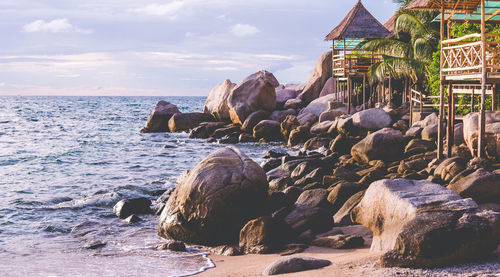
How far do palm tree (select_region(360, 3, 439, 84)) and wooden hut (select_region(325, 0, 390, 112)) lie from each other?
3.36ft

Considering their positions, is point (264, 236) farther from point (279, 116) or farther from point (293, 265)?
point (279, 116)

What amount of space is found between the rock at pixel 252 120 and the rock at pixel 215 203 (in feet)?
61.9

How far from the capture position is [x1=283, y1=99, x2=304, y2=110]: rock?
32875mm

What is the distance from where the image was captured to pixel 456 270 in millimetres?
5926

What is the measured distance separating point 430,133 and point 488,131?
4.29 metres

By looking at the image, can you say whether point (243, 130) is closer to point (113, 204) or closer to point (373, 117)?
point (373, 117)

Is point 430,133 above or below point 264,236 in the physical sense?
above

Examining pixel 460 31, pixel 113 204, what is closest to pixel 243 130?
pixel 460 31

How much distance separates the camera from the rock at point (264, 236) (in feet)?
27.5

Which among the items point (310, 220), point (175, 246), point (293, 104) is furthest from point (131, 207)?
point (293, 104)

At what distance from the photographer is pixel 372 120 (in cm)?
2155

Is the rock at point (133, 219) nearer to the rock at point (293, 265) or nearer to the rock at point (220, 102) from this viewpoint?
the rock at point (293, 265)

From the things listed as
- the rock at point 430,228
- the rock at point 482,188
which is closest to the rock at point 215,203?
the rock at point 430,228

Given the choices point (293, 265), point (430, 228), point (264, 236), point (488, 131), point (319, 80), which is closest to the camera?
point (430, 228)
